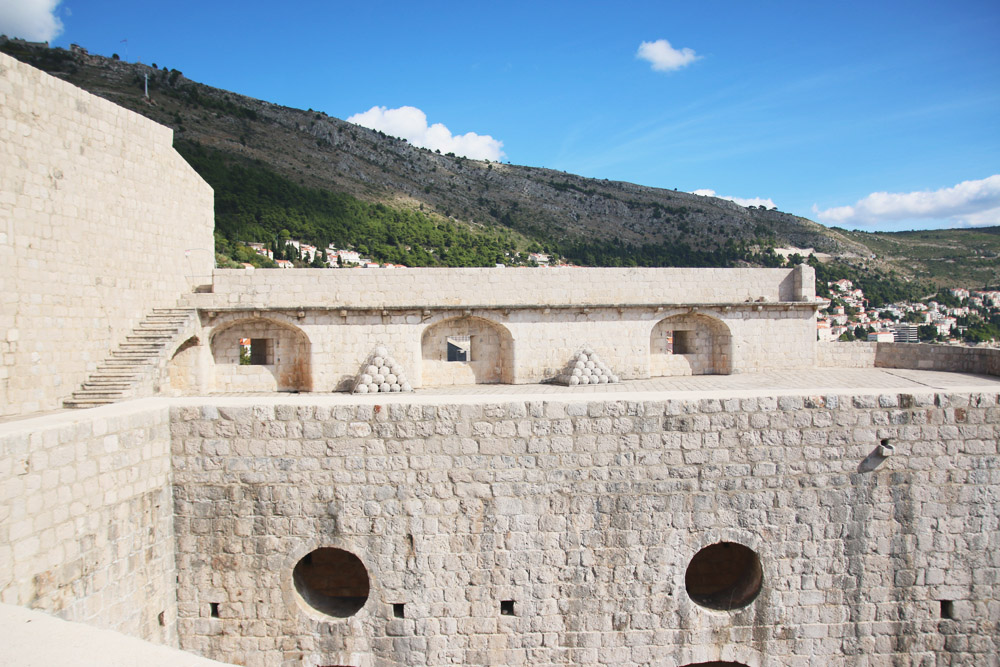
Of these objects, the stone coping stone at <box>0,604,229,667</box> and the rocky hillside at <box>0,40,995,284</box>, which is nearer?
the stone coping stone at <box>0,604,229,667</box>

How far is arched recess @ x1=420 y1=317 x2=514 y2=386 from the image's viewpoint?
13.6 metres

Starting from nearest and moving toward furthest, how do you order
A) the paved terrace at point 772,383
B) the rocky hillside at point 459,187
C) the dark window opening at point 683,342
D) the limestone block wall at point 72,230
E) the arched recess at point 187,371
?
the limestone block wall at point 72,230, the paved terrace at point 772,383, the arched recess at point 187,371, the dark window opening at point 683,342, the rocky hillside at point 459,187

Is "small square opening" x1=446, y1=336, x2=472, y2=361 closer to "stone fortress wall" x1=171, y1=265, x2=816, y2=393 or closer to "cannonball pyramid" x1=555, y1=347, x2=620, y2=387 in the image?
"stone fortress wall" x1=171, y1=265, x2=816, y2=393

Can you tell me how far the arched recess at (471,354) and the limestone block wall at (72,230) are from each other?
581 centimetres

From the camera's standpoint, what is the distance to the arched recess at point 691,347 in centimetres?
1441

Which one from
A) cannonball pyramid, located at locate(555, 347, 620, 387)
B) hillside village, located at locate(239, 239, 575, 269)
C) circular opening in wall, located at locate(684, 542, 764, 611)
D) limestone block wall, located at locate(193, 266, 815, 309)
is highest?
hillside village, located at locate(239, 239, 575, 269)

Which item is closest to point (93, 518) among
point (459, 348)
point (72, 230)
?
point (72, 230)

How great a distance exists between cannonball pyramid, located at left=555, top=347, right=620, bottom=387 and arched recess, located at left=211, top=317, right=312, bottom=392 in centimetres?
600

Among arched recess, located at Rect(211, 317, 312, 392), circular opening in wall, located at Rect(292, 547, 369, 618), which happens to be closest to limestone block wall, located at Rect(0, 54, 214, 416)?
arched recess, located at Rect(211, 317, 312, 392)

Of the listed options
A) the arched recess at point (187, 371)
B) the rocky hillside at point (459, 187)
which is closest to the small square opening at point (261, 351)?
the arched recess at point (187, 371)

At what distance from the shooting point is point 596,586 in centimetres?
567

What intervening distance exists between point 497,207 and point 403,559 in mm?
56044

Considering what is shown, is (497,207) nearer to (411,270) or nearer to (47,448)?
(411,270)

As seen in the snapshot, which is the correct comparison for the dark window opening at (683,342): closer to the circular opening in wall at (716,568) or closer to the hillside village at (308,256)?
the circular opening in wall at (716,568)
